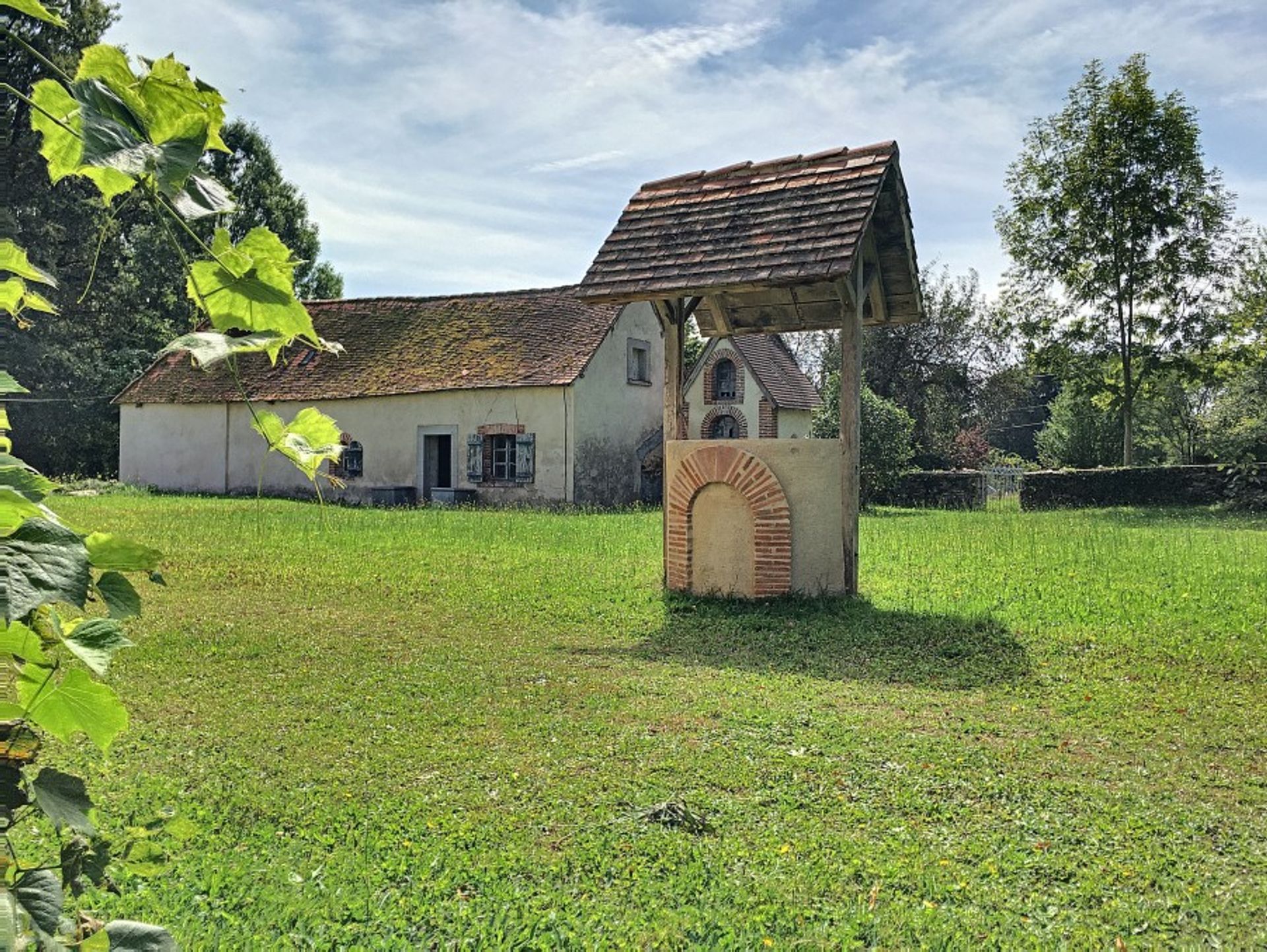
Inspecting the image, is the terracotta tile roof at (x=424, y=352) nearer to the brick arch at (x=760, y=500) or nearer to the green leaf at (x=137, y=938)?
the brick arch at (x=760, y=500)

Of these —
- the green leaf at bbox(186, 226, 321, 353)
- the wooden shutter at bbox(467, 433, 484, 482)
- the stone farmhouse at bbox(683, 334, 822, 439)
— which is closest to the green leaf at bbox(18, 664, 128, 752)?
the green leaf at bbox(186, 226, 321, 353)

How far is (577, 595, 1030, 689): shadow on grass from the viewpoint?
26.8 ft

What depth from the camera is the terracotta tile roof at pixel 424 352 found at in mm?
27109

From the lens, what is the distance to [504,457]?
27.0 meters

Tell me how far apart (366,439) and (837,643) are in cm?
2163

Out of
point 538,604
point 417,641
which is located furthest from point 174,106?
point 538,604

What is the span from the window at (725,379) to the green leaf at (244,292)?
34.3 meters

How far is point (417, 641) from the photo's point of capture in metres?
9.09

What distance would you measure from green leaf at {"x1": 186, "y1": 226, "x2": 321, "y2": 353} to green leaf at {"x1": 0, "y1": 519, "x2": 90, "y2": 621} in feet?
0.85

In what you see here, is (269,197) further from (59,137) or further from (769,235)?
(59,137)

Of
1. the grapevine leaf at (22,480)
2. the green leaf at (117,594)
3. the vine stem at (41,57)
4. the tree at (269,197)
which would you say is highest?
the tree at (269,197)

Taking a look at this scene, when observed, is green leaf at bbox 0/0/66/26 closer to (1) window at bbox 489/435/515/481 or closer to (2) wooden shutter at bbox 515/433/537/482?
(2) wooden shutter at bbox 515/433/537/482

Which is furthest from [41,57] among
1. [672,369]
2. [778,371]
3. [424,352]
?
[778,371]

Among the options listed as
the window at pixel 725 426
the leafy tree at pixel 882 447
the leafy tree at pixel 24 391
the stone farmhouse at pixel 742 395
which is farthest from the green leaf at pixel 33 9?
the window at pixel 725 426
